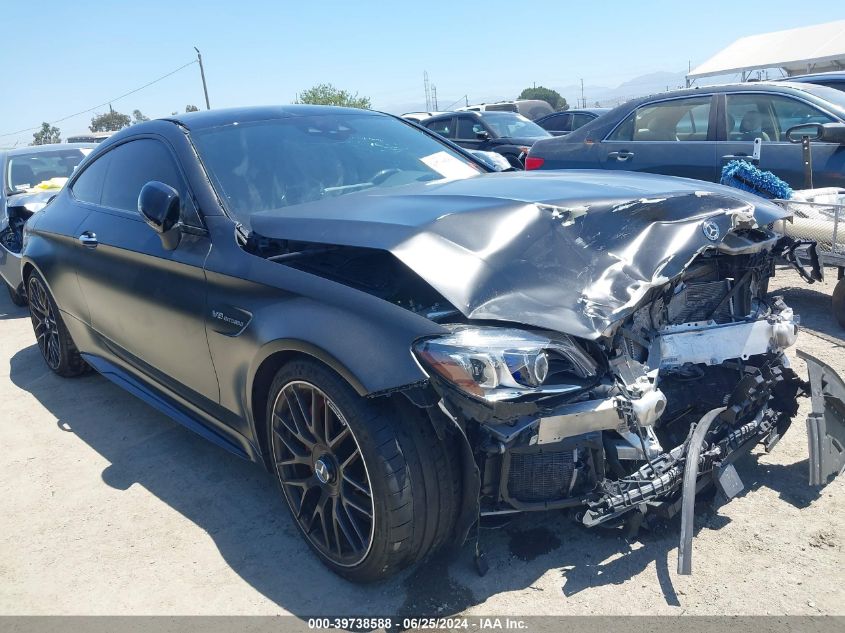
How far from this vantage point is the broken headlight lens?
2076 millimetres

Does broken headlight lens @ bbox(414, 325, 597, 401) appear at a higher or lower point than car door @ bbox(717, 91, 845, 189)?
lower

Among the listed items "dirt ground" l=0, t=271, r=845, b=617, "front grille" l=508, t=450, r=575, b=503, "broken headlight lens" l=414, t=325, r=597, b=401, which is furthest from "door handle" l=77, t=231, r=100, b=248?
"front grille" l=508, t=450, r=575, b=503

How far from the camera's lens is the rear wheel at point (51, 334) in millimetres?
4777

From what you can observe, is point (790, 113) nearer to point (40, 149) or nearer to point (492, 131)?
point (492, 131)

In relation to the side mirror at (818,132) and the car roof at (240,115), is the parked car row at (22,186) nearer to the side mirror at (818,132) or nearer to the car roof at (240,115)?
the car roof at (240,115)

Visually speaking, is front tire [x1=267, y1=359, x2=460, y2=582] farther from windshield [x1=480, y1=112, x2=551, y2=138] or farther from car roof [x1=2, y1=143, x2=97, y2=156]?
windshield [x1=480, y1=112, x2=551, y2=138]

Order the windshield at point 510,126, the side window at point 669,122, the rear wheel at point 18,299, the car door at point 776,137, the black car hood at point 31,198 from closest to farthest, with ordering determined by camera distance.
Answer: the car door at point 776,137 → the side window at point 669,122 → the black car hood at point 31,198 → the rear wheel at point 18,299 → the windshield at point 510,126

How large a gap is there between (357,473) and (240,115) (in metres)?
2.12

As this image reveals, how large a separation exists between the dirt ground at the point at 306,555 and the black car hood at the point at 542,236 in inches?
37.6

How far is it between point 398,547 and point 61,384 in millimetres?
3685

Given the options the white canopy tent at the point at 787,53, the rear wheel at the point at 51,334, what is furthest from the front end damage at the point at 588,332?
the white canopy tent at the point at 787,53

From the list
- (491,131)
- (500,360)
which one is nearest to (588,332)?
(500,360)

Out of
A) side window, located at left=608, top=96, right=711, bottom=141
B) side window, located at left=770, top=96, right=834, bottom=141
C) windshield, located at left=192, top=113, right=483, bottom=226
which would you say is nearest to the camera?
windshield, located at left=192, top=113, right=483, bottom=226

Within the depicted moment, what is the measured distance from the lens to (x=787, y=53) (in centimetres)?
2934
